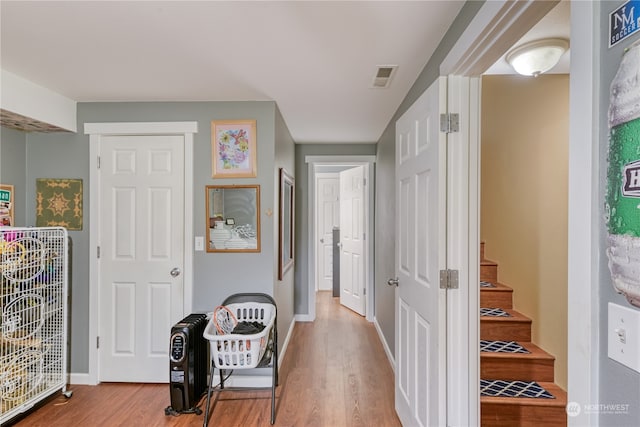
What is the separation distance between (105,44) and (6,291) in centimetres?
172

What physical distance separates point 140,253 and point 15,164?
46.0 inches

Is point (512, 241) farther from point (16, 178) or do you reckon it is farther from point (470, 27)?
point (16, 178)

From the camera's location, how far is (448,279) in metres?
1.56

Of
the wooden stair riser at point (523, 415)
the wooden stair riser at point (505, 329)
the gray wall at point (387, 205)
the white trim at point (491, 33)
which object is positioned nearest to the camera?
the white trim at point (491, 33)

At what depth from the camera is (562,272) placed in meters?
2.13

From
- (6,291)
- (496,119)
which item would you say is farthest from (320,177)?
(6,291)

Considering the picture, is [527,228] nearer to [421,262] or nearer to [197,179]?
[421,262]

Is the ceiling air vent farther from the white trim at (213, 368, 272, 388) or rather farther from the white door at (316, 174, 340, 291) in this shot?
the white door at (316, 174, 340, 291)

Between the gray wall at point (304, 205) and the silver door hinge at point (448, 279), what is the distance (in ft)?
9.54

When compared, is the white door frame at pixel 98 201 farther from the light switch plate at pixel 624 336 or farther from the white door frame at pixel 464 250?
the light switch plate at pixel 624 336

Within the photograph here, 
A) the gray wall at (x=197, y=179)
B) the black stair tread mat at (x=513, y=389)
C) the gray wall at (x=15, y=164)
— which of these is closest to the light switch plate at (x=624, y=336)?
the black stair tread mat at (x=513, y=389)

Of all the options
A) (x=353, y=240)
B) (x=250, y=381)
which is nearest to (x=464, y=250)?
(x=250, y=381)

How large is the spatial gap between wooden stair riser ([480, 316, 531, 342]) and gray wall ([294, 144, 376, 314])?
242cm

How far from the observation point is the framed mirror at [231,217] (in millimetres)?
2684
